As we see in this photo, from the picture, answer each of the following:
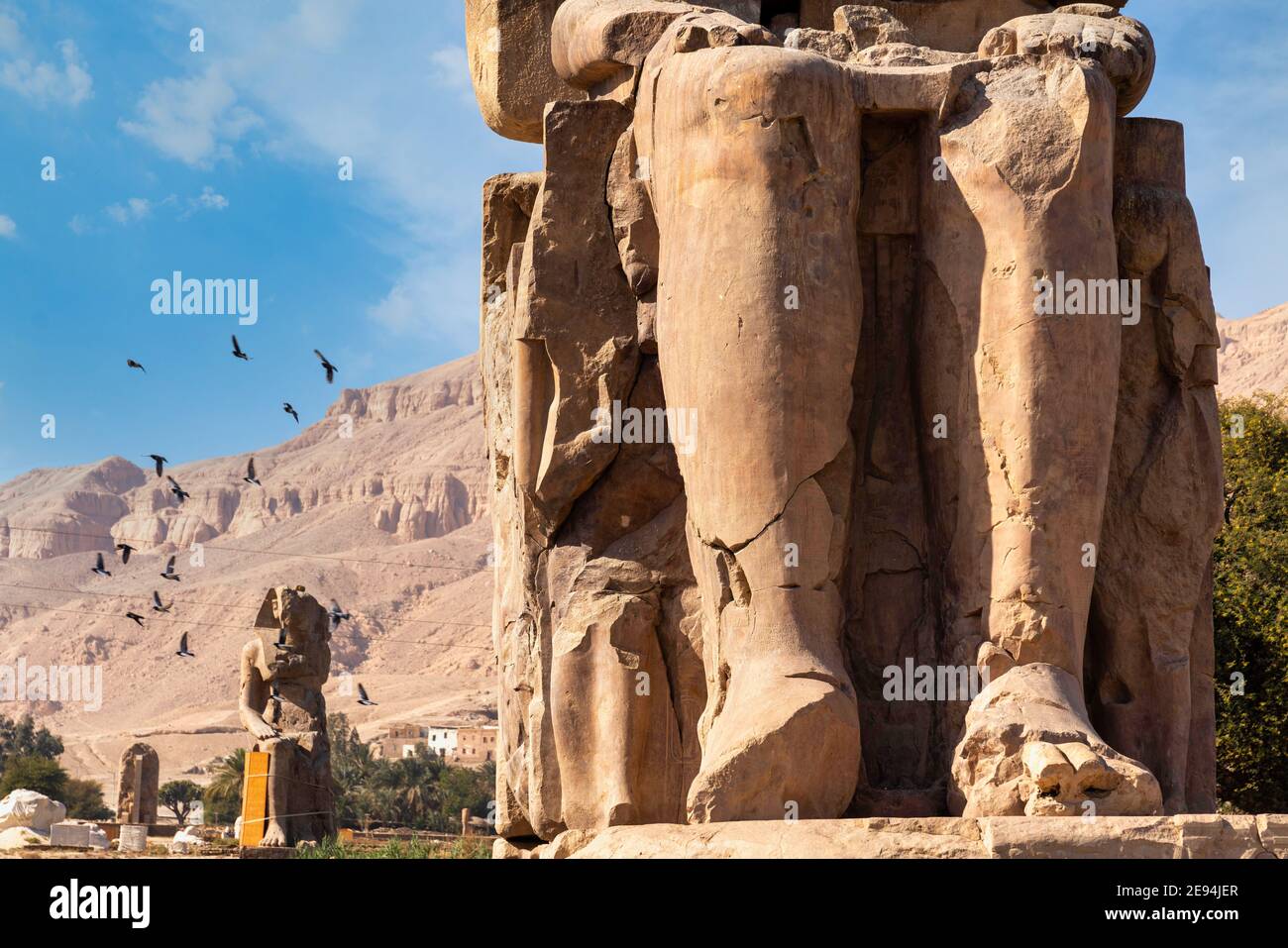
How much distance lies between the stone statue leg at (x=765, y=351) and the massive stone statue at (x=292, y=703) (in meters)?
13.5

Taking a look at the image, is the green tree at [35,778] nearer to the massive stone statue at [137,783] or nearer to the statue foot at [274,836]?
the massive stone statue at [137,783]

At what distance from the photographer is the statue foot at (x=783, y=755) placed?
15.0 ft

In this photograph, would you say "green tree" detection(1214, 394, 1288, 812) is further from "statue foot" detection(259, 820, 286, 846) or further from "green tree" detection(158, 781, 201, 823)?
"green tree" detection(158, 781, 201, 823)

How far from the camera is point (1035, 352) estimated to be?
199 inches

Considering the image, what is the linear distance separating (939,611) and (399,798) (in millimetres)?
36708

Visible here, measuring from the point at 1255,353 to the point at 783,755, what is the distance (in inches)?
3682

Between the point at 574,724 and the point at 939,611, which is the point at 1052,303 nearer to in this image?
the point at 939,611

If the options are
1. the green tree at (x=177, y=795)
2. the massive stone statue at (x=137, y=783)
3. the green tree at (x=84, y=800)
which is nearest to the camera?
the massive stone statue at (x=137, y=783)

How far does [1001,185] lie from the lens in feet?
17.0

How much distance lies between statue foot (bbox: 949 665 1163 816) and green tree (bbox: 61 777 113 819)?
41.6 m
